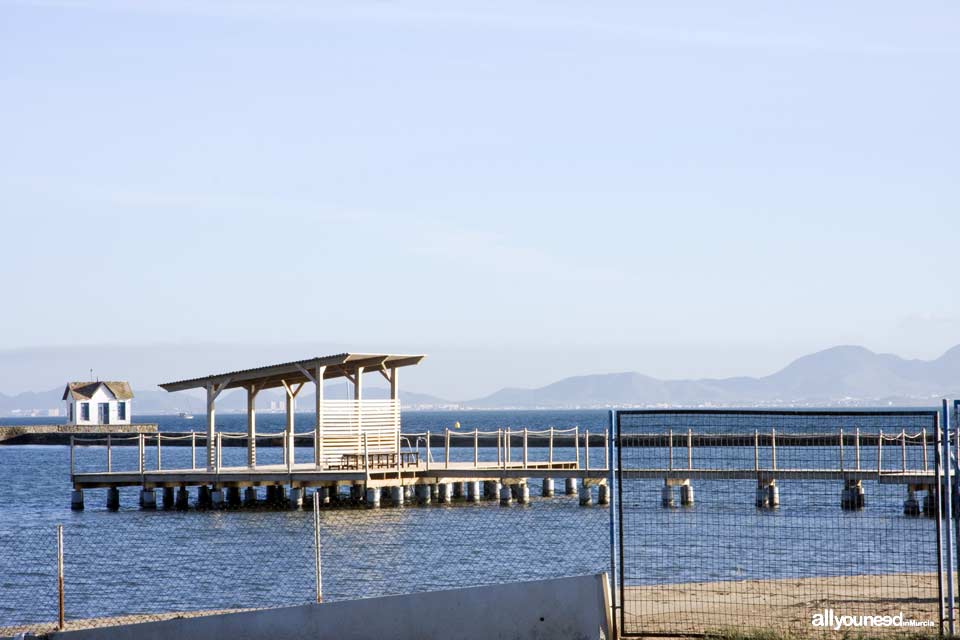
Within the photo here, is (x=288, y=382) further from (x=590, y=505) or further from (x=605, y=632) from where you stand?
(x=605, y=632)

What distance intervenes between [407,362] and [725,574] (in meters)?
17.6

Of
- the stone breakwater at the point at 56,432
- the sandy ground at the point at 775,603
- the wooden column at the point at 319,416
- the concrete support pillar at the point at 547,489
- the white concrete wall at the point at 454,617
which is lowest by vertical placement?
the stone breakwater at the point at 56,432

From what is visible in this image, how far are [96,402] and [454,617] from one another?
113 meters

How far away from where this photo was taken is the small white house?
118 meters

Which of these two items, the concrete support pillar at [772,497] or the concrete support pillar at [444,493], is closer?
the concrete support pillar at [772,497]

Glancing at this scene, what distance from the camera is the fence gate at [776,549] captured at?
12.1 m

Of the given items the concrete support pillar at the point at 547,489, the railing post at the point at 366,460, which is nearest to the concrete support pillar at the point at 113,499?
the railing post at the point at 366,460

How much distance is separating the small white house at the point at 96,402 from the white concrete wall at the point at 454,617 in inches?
4364

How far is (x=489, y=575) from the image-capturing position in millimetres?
22891

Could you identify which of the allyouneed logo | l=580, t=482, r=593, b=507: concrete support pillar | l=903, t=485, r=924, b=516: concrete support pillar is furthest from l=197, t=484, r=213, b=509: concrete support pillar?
the allyouneed logo

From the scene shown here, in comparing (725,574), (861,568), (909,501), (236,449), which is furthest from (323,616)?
(236,449)

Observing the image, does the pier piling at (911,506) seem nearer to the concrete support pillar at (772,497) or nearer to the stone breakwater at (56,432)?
the concrete support pillar at (772,497)

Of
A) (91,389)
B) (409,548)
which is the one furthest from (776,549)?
(91,389)

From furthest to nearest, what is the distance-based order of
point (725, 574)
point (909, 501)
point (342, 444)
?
point (342, 444)
point (909, 501)
point (725, 574)
